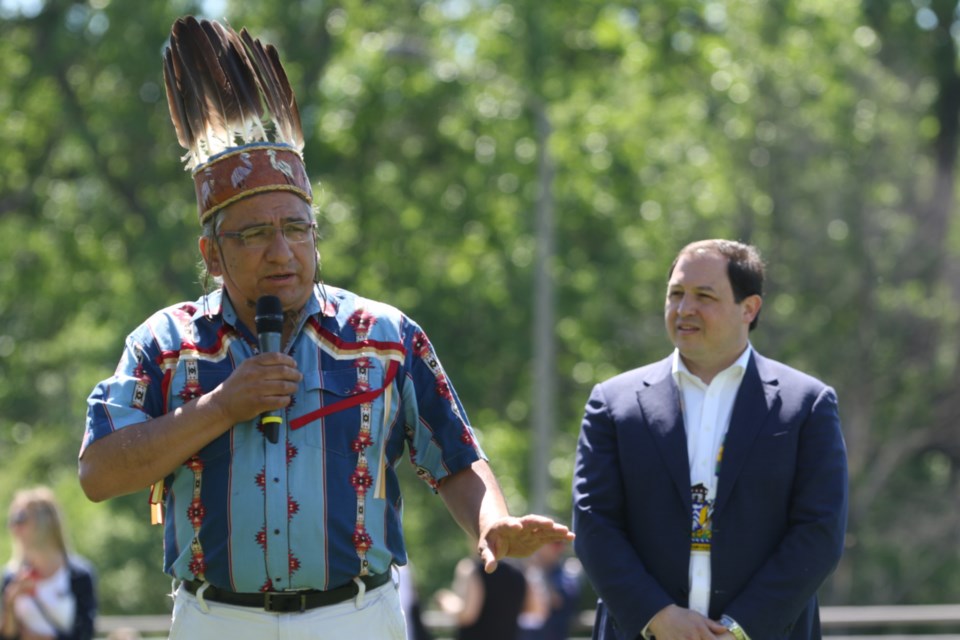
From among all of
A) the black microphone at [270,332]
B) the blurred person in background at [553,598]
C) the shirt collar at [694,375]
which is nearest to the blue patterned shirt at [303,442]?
the black microphone at [270,332]

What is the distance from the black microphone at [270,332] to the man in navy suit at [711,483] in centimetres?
174

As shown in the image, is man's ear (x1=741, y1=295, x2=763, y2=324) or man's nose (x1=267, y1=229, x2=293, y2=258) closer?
man's nose (x1=267, y1=229, x2=293, y2=258)

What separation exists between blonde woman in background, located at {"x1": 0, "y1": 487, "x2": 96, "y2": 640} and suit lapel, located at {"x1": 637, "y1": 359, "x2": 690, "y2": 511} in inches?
164

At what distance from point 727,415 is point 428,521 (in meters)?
21.7

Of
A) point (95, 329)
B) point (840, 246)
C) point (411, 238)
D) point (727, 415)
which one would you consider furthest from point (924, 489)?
point (727, 415)

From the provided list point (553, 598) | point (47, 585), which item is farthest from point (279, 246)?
point (553, 598)

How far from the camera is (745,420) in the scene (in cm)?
550

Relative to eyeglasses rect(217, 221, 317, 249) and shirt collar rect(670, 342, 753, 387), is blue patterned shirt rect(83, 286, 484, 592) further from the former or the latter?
shirt collar rect(670, 342, 753, 387)

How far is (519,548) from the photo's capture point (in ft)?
13.5

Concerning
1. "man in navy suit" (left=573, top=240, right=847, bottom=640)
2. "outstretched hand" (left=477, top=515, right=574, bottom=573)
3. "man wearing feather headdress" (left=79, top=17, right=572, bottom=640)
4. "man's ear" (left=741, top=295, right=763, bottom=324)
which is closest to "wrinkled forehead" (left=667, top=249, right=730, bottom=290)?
"man in navy suit" (left=573, top=240, right=847, bottom=640)

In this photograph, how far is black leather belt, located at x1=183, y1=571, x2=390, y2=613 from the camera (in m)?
4.15

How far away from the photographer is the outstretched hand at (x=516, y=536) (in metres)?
4.02

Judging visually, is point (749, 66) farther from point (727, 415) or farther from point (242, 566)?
point (242, 566)

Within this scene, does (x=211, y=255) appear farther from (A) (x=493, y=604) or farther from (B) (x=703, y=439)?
(A) (x=493, y=604)
